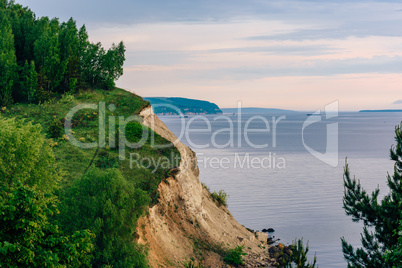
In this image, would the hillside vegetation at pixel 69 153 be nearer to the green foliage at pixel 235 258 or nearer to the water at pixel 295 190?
the green foliage at pixel 235 258

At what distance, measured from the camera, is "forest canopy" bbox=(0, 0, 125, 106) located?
66.2 m

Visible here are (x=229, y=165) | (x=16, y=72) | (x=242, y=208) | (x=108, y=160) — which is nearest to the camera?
(x=108, y=160)

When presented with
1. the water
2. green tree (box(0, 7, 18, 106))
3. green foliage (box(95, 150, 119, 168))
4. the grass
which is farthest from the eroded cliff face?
green tree (box(0, 7, 18, 106))

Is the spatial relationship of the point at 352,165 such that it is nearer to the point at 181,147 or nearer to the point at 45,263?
the point at 181,147

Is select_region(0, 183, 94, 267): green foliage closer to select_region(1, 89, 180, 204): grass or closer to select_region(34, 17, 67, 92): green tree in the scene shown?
select_region(1, 89, 180, 204): grass

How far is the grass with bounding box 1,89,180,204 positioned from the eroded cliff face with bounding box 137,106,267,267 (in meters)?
1.76

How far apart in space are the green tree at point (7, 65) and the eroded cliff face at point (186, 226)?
20.3 metres

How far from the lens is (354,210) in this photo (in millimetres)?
37844

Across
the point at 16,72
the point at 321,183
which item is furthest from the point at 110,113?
the point at 321,183

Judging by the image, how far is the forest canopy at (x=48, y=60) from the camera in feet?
217

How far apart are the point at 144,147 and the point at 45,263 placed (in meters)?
32.9

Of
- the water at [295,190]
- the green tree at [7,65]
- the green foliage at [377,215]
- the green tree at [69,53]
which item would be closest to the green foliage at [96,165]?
the green tree at [7,65]

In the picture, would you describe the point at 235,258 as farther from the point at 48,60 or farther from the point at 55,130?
the point at 48,60

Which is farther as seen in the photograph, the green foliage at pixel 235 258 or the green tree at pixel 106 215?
the green foliage at pixel 235 258
